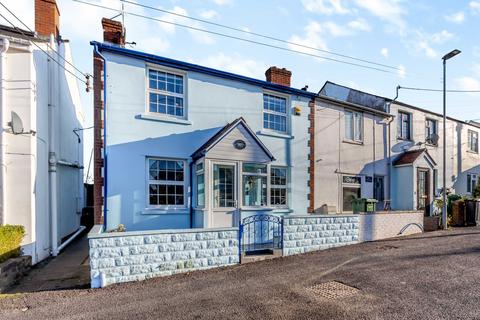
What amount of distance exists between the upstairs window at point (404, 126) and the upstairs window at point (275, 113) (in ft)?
27.0

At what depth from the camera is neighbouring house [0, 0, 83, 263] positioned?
28.9ft

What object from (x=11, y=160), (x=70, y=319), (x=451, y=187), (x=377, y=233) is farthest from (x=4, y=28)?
(x=451, y=187)

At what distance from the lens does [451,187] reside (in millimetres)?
20188

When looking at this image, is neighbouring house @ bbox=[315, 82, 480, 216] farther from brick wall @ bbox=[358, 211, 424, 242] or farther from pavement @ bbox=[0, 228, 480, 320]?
pavement @ bbox=[0, 228, 480, 320]

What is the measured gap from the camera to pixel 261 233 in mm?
9914

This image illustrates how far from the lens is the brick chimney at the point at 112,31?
9531 millimetres

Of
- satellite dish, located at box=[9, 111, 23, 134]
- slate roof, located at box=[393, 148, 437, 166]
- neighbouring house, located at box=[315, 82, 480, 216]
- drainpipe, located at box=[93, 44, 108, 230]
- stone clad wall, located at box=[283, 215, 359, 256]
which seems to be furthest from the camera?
slate roof, located at box=[393, 148, 437, 166]

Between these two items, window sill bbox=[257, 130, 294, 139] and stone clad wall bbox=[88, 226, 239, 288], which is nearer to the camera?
stone clad wall bbox=[88, 226, 239, 288]

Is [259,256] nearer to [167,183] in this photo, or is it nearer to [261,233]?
[261,233]

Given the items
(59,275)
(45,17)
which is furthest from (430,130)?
(45,17)

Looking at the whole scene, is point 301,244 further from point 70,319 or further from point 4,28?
point 4,28

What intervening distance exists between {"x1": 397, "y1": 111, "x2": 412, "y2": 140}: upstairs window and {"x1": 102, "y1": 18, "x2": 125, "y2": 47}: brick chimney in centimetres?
1484

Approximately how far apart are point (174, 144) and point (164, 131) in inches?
20.8

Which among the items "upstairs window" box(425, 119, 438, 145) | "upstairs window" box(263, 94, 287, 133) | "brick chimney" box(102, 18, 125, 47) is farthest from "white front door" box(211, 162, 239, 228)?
"upstairs window" box(425, 119, 438, 145)
